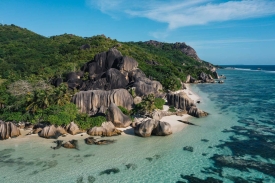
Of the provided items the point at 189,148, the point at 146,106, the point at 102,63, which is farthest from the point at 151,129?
the point at 102,63

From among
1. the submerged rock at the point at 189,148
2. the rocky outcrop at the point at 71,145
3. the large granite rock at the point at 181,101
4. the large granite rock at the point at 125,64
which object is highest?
the large granite rock at the point at 125,64

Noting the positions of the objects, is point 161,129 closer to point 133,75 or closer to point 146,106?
point 146,106

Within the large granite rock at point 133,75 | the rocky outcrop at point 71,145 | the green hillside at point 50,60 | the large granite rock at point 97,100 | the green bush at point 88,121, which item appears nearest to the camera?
the rocky outcrop at point 71,145

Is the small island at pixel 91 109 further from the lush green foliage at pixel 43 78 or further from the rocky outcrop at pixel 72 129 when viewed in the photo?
the lush green foliage at pixel 43 78

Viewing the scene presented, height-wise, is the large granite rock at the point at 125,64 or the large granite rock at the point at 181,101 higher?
the large granite rock at the point at 125,64

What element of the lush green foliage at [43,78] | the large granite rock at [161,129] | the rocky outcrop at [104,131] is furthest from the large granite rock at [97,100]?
the large granite rock at [161,129]

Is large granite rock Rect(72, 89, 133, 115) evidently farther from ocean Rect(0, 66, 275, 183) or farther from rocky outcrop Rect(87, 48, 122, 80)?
rocky outcrop Rect(87, 48, 122, 80)

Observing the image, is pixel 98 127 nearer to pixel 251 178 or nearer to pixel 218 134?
pixel 218 134

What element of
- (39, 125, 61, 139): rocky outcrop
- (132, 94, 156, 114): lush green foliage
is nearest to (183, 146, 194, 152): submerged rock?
(132, 94, 156, 114): lush green foliage
